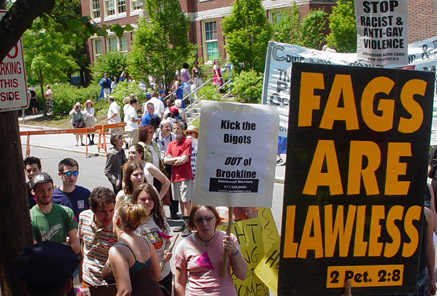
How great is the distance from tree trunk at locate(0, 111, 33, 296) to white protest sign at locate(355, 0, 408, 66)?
3.49 metres

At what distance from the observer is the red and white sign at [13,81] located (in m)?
4.58

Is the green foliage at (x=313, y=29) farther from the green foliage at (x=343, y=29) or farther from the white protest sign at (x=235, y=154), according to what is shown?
the white protest sign at (x=235, y=154)

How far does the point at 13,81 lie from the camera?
4.73 metres

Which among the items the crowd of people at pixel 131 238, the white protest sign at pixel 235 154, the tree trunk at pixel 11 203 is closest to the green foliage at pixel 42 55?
the crowd of people at pixel 131 238

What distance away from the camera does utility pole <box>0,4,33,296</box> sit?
4500 millimetres

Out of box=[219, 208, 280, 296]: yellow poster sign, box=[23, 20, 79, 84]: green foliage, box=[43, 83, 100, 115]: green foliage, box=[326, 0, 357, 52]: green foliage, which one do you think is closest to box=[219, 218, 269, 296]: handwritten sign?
box=[219, 208, 280, 296]: yellow poster sign

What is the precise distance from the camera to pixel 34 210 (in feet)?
17.4

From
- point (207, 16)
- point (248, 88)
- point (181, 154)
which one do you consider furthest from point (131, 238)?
point (207, 16)

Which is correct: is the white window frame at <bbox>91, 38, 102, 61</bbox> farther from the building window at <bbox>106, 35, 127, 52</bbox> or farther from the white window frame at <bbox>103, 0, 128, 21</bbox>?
the white window frame at <bbox>103, 0, 128, 21</bbox>

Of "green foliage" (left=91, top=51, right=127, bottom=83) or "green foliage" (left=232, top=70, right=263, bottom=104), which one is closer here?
"green foliage" (left=232, top=70, right=263, bottom=104)

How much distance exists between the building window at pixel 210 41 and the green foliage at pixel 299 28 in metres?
7.95

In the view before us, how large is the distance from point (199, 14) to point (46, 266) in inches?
1331

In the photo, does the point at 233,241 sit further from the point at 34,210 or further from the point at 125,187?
the point at 125,187

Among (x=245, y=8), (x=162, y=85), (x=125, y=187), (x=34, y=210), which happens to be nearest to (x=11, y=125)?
(x=34, y=210)
